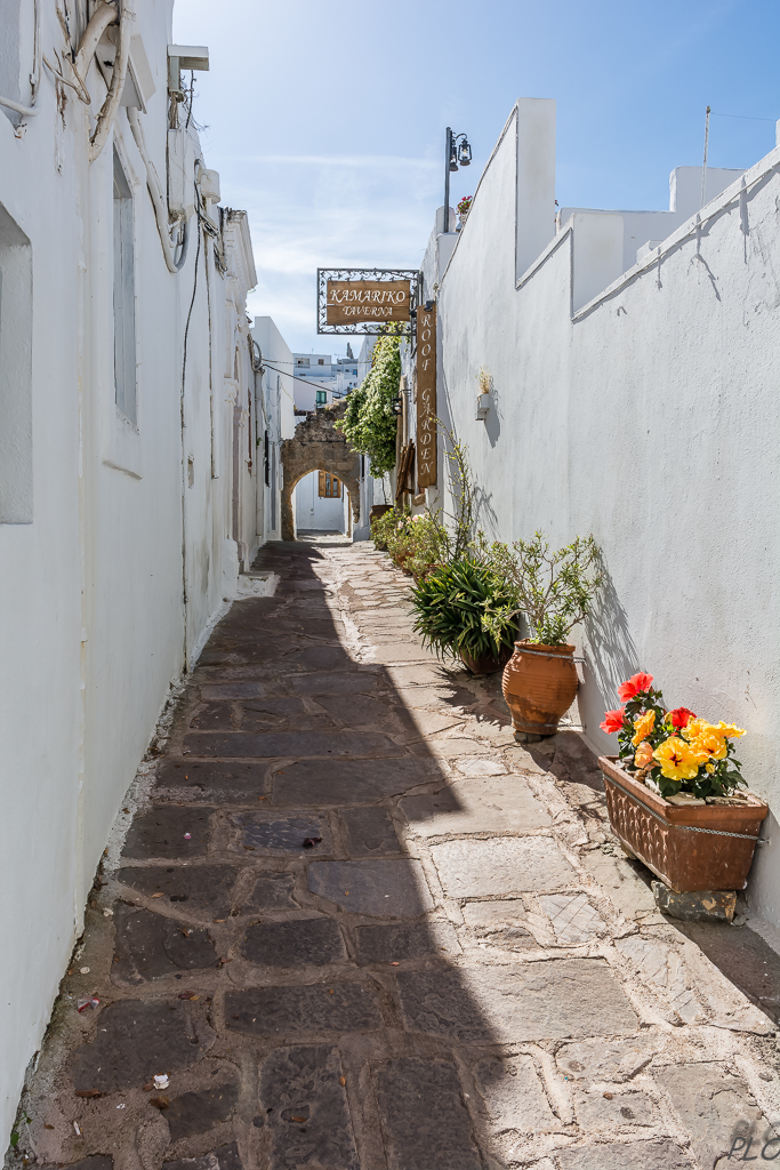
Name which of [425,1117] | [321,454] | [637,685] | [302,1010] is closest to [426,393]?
[637,685]

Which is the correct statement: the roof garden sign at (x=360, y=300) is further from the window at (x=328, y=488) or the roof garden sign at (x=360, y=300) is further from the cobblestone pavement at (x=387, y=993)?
the window at (x=328, y=488)

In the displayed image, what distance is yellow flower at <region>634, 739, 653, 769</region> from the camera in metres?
3.03

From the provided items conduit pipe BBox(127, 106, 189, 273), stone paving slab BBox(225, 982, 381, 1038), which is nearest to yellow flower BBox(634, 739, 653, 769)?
stone paving slab BBox(225, 982, 381, 1038)

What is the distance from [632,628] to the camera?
3.95 metres

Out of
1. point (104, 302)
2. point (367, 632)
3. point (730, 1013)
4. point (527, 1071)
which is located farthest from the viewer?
point (367, 632)

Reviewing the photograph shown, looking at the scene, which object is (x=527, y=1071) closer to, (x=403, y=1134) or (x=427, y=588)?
(x=403, y=1134)

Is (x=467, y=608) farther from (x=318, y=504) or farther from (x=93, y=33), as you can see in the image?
(x=318, y=504)

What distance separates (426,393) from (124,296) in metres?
6.84

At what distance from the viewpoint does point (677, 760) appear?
9.37 feet

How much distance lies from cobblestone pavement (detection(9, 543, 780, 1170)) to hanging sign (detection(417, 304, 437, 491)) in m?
6.20

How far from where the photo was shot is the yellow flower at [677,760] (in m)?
2.82

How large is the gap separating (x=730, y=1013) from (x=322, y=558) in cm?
1312

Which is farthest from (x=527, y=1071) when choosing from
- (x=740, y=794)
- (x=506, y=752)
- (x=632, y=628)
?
(x=506, y=752)

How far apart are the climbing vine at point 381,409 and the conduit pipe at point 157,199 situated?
32.2 feet
